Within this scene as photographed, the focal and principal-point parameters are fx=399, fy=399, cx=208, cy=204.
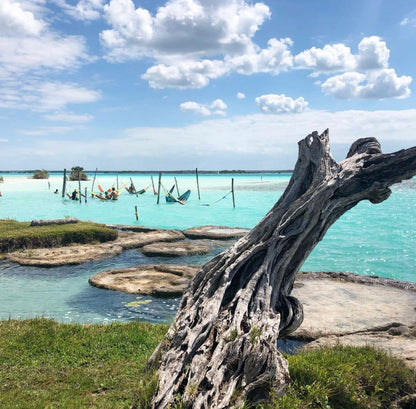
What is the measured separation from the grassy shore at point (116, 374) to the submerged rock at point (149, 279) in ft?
15.1

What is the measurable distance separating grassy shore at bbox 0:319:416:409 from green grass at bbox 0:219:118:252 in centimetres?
1171

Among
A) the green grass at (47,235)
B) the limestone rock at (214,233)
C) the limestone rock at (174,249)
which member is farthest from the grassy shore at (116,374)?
the limestone rock at (214,233)

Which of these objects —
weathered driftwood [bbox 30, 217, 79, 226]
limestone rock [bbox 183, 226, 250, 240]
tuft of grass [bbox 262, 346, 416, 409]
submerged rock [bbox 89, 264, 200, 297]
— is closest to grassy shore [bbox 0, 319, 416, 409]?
tuft of grass [bbox 262, 346, 416, 409]

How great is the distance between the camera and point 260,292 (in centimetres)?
559

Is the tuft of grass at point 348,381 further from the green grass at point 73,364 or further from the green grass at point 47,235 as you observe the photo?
the green grass at point 47,235

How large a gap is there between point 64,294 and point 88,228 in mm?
8464

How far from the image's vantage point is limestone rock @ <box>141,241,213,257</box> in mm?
18766

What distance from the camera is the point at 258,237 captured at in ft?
21.2

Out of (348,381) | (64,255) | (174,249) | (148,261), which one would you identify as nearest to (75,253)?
(64,255)

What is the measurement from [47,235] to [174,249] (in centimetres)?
627

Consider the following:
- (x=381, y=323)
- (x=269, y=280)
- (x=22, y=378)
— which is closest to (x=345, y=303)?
(x=381, y=323)

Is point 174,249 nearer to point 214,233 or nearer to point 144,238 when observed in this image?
point 144,238

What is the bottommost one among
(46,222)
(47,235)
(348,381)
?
(47,235)

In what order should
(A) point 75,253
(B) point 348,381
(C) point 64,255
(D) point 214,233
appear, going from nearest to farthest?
(B) point 348,381 < (C) point 64,255 < (A) point 75,253 < (D) point 214,233
